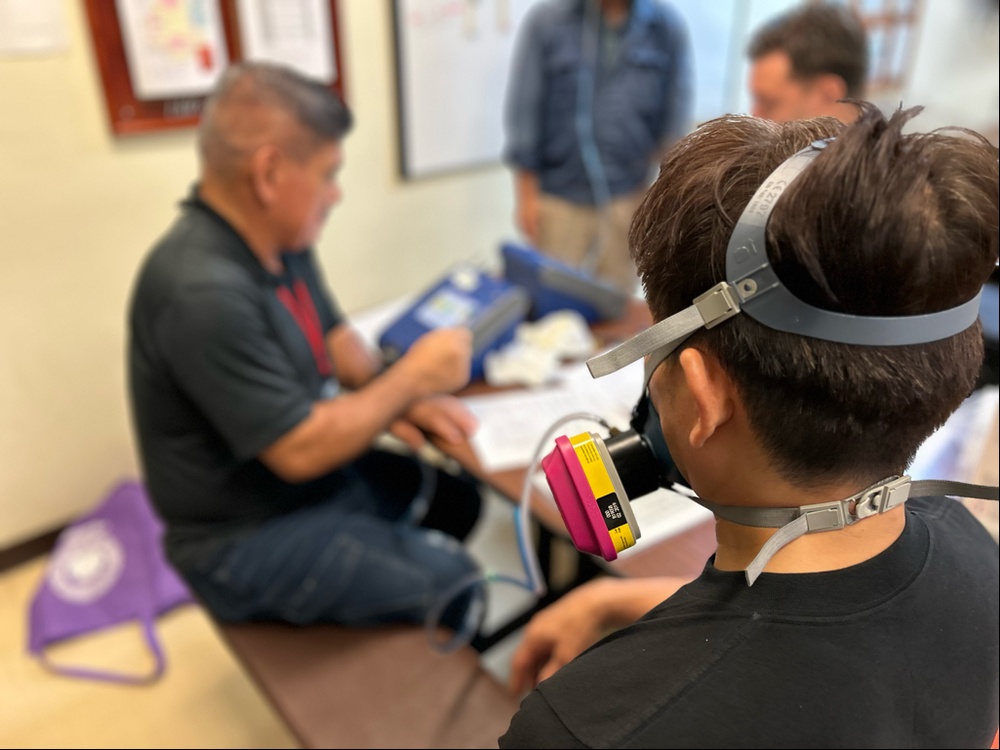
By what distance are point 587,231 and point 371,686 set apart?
6.74ft

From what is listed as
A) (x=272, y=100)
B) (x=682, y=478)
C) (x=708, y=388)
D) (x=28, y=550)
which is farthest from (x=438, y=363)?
(x=28, y=550)

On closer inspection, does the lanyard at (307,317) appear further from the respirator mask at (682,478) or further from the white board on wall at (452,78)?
the white board on wall at (452,78)

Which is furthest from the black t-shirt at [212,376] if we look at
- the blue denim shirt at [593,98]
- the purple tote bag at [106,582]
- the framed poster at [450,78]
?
the blue denim shirt at [593,98]

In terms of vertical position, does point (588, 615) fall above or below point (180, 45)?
below

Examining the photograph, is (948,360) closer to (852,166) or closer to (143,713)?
(852,166)

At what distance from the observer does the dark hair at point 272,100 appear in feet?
4.42

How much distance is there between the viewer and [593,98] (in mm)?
2635

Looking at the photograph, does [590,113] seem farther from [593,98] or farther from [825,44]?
[825,44]

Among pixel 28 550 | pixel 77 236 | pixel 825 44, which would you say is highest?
pixel 825 44

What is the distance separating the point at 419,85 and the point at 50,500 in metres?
1.78

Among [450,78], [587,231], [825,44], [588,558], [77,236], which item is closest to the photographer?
[588,558]

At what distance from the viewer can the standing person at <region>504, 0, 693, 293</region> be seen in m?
2.56

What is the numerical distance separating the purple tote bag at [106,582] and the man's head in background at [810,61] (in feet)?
6.60

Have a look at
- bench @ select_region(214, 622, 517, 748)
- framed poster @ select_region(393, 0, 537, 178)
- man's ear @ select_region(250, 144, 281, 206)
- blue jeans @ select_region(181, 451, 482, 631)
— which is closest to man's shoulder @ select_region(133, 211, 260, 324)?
man's ear @ select_region(250, 144, 281, 206)
